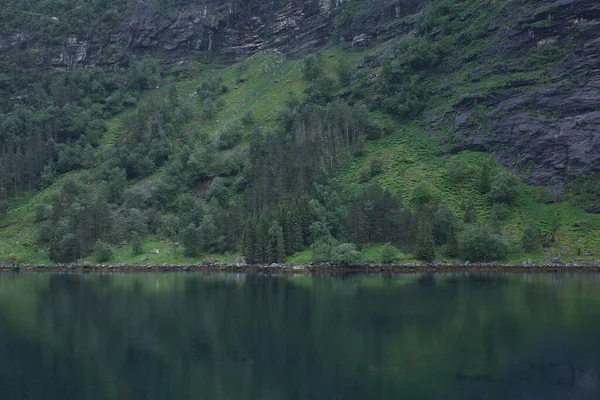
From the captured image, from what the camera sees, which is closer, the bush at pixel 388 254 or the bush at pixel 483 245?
the bush at pixel 483 245

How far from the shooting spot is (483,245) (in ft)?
343

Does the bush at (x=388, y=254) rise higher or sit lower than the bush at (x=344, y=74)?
lower

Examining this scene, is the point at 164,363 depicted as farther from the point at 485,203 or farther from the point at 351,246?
the point at 485,203

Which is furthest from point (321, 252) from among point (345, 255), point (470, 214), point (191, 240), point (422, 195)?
point (191, 240)

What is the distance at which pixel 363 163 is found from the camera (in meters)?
147

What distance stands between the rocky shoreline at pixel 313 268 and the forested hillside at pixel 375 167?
2615 mm

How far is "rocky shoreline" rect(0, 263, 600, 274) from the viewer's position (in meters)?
98.5

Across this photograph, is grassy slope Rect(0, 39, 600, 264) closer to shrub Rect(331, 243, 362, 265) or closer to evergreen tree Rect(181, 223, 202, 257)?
evergreen tree Rect(181, 223, 202, 257)

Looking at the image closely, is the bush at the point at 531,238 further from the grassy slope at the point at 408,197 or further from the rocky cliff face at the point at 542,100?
the rocky cliff face at the point at 542,100

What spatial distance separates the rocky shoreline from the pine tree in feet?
9.81

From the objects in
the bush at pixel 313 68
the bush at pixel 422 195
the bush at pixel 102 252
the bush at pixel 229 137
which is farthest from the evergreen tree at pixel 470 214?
the bush at pixel 313 68

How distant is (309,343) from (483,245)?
2533 inches

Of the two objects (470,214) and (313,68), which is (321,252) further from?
(313,68)

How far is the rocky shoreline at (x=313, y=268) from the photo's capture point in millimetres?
98500
